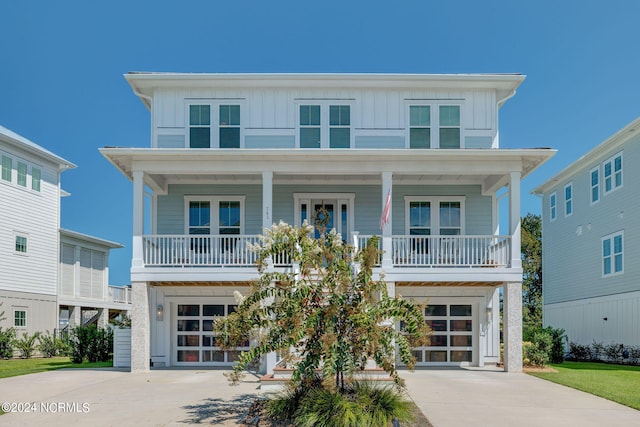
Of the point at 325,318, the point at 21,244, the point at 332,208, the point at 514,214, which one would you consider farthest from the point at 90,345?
the point at 514,214

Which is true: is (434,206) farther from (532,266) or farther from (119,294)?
(532,266)

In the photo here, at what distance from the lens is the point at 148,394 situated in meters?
11.0

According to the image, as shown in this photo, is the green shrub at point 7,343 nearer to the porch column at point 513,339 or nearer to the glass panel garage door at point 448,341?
the glass panel garage door at point 448,341

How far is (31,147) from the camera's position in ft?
75.3

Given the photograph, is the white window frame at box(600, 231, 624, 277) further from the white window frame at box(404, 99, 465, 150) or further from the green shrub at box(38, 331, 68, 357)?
the green shrub at box(38, 331, 68, 357)

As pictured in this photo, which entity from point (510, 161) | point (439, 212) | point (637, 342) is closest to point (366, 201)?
point (439, 212)

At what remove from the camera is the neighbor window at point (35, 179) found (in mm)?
23906

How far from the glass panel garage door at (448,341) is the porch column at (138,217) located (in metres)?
8.77

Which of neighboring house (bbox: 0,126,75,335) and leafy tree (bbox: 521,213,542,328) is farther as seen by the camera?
leafy tree (bbox: 521,213,542,328)

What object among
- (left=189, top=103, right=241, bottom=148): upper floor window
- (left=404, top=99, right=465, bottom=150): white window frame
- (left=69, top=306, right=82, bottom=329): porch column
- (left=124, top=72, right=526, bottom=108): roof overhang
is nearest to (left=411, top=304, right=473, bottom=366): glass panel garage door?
(left=404, top=99, right=465, bottom=150): white window frame

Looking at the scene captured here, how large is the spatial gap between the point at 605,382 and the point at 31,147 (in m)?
22.2

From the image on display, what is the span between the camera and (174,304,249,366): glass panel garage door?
1723 centimetres

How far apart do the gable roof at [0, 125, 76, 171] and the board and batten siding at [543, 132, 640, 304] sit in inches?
907

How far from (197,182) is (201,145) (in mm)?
1180
